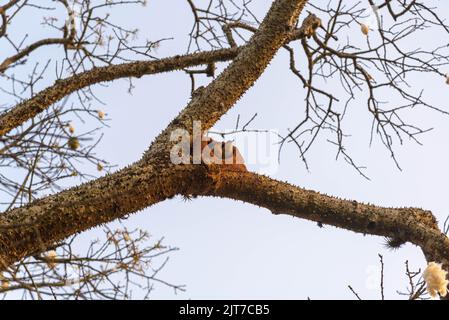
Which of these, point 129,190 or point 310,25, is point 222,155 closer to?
point 129,190

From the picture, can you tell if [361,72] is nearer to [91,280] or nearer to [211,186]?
[211,186]

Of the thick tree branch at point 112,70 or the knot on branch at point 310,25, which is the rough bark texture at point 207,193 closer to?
the thick tree branch at point 112,70

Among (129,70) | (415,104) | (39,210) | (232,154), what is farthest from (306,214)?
(129,70)

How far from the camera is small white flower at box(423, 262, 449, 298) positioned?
6.10 ft

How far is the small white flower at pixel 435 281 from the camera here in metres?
1.86

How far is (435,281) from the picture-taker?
1.90m

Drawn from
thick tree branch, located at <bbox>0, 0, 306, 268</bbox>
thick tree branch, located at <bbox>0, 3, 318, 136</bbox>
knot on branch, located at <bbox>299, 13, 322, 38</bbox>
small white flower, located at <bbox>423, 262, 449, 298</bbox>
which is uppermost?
knot on branch, located at <bbox>299, 13, 322, 38</bbox>

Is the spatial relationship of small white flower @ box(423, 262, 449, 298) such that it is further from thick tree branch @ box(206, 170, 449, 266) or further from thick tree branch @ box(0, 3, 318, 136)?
thick tree branch @ box(0, 3, 318, 136)

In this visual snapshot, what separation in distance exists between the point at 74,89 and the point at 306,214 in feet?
6.34

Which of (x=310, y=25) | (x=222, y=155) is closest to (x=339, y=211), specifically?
(x=222, y=155)

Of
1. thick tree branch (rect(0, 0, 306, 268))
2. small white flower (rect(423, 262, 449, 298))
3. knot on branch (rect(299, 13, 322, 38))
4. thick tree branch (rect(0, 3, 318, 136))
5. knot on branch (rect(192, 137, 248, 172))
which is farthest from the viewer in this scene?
knot on branch (rect(299, 13, 322, 38))

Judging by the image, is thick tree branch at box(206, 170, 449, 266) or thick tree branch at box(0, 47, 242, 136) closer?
thick tree branch at box(206, 170, 449, 266)

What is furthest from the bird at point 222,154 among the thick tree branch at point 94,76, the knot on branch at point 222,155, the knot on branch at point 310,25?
the knot on branch at point 310,25

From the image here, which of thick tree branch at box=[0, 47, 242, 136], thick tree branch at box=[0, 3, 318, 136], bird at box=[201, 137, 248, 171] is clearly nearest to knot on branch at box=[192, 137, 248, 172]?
bird at box=[201, 137, 248, 171]
